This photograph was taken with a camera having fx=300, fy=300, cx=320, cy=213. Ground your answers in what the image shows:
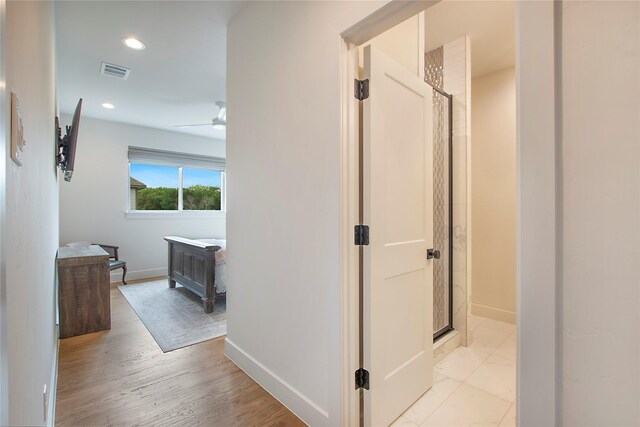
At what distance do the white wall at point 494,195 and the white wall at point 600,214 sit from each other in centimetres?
264

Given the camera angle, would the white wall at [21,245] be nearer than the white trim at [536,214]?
Yes

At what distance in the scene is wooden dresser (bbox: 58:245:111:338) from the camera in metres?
2.88

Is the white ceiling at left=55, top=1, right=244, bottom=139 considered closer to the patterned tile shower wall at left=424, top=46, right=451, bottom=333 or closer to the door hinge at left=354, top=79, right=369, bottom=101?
the door hinge at left=354, top=79, right=369, bottom=101

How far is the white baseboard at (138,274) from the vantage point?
498 cm

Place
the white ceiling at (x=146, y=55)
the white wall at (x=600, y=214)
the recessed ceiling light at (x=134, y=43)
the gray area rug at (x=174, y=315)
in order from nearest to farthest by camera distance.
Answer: the white wall at (x=600, y=214), the white ceiling at (x=146, y=55), the recessed ceiling light at (x=134, y=43), the gray area rug at (x=174, y=315)

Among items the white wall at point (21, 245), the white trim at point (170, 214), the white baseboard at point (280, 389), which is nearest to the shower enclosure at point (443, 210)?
the white baseboard at point (280, 389)

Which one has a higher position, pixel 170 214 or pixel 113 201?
pixel 113 201

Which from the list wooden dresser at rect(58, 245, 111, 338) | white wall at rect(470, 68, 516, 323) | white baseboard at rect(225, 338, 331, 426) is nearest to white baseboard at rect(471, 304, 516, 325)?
white wall at rect(470, 68, 516, 323)

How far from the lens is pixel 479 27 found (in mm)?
2557

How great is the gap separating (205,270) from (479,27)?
3.65 m

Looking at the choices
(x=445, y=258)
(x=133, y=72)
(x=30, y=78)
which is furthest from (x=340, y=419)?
(x=133, y=72)

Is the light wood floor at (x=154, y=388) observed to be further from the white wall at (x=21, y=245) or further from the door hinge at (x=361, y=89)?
the door hinge at (x=361, y=89)

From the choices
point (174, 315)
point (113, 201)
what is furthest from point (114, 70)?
point (174, 315)

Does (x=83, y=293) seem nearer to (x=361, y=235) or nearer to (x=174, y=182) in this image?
(x=361, y=235)
